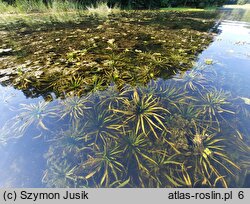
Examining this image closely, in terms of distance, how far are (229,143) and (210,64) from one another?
3079 mm

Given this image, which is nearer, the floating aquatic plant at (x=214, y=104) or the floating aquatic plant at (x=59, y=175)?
the floating aquatic plant at (x=59, y=175)

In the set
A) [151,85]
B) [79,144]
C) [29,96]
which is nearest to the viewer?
[79,144]

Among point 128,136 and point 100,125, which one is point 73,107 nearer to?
point 100,125

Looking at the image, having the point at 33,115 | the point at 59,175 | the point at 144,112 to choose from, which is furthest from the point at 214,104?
the point at 33,115

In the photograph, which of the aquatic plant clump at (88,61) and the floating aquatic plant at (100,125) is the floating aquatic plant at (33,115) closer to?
the aquatic plant clump at (88,61)

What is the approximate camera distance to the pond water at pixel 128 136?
5.99 ft

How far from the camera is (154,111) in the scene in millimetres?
2639

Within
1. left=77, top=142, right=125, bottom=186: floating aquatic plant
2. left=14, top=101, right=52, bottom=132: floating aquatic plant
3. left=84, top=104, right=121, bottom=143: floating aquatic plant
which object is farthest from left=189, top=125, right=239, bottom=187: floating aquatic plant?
left=14, top=101, right=52, bottom=132: floating aquatic plant

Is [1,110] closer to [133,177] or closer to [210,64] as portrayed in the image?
[133,177]

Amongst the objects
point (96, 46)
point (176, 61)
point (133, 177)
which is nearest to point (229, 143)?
point (133, 177)

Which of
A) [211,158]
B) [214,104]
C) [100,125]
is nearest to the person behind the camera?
[211,158]

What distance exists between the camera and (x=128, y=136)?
7.38ft

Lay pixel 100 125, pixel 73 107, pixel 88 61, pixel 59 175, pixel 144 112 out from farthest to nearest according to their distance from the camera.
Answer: pixel 88 61
pixel 73 107
pixel 144 112
pixel 100 125
pixel 59 175

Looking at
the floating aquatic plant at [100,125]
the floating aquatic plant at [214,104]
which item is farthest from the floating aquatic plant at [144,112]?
the floating aquatic plant at [214,104]
